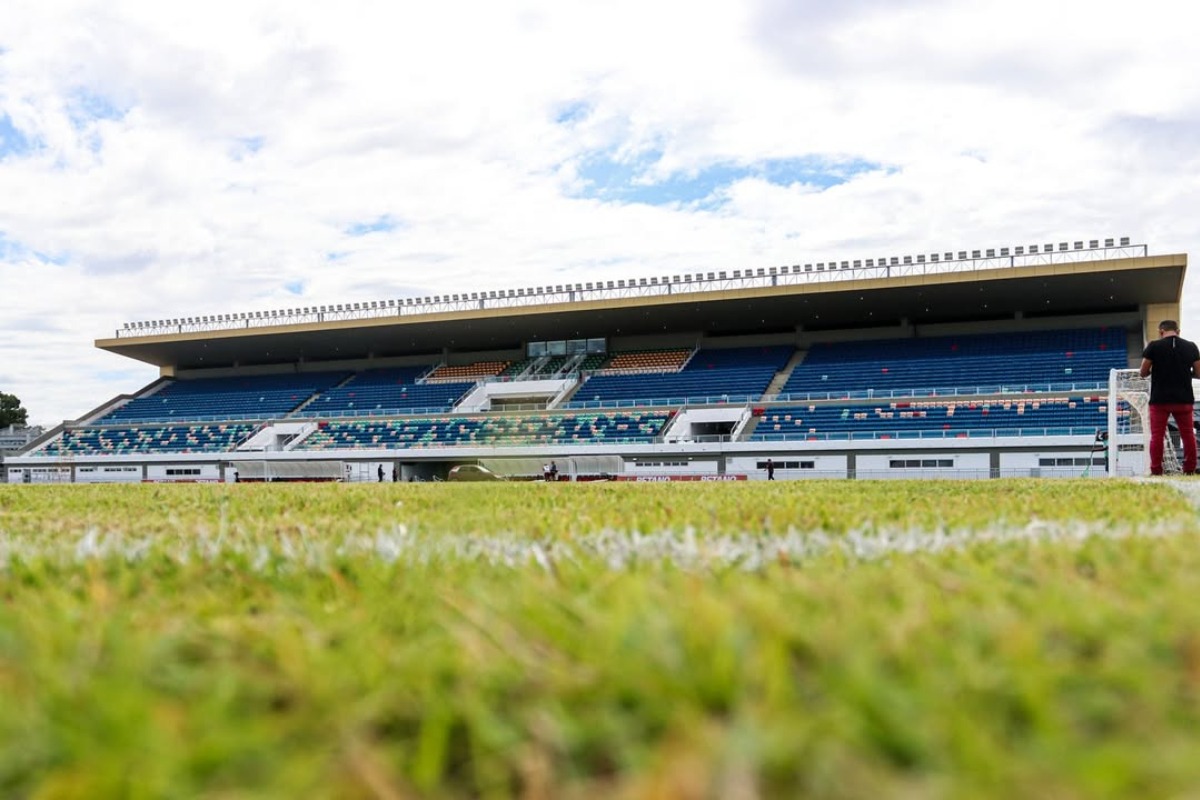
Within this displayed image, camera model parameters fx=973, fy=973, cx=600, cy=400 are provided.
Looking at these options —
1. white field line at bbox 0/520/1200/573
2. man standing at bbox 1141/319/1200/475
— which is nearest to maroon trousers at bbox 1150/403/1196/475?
man standing at bbox 1141/319/1200/475

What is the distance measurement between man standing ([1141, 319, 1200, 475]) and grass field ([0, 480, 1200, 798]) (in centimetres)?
864

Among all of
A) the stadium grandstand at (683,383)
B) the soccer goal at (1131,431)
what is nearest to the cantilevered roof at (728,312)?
the stadium grandstand at (683,383)

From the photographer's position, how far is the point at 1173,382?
9477 millimetres

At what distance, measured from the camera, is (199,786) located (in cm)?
81

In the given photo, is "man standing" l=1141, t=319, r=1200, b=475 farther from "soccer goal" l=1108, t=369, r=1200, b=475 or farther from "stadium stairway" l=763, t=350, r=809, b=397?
"stadium stairway" l=763, t=350, r=809, b=397

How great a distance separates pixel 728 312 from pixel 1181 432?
28.0 metres

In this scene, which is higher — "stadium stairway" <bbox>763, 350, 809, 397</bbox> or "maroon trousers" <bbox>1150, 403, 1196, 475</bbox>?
"stadium stairway" <bbox>763, 350, 809, 397</bbox>

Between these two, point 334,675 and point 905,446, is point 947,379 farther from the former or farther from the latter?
point 334,675

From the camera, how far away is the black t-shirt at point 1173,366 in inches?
370

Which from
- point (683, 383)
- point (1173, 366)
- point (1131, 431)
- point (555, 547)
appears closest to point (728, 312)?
point (683, 383)

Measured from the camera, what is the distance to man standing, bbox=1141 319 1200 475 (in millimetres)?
9383

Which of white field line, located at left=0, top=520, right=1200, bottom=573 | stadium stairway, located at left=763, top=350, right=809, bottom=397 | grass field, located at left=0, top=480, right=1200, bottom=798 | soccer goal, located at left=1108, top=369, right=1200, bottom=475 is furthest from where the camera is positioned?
stadium stairway, located at left=763, top=350, right=809, bottom=397

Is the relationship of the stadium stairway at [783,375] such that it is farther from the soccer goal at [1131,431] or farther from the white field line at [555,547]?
the white field line at [555,547]

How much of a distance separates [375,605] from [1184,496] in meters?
4.39
